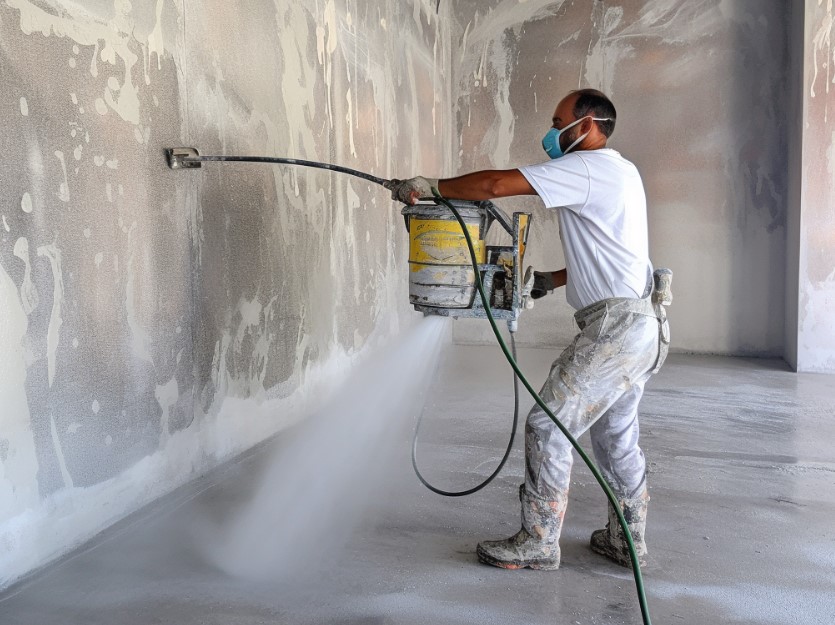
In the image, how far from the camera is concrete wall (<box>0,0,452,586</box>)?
1.88 meters

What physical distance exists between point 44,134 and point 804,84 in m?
4.99

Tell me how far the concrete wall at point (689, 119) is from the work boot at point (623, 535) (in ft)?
13.4

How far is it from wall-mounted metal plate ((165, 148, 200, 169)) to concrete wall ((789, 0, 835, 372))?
438cm

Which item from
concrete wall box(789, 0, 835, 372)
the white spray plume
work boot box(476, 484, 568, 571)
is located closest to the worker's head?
work boot box(476, 484, 568, 571)

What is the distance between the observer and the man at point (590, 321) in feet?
6.54

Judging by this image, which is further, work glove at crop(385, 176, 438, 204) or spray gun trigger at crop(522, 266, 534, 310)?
spray gun trigger at crop(522, 266, 534, 310)

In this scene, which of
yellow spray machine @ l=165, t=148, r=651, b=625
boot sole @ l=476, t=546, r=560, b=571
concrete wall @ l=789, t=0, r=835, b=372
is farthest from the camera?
concrete wall @ l=789, t=0, r=835, b=372

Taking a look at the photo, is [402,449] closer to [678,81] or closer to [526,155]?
[526,155]

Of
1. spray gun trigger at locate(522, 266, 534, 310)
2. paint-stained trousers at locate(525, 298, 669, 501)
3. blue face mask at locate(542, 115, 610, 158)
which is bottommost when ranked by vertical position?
paint-stained trousers at locate(525, 298, 669, 501)

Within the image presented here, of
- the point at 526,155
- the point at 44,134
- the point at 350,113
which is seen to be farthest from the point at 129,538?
the point at 526,155

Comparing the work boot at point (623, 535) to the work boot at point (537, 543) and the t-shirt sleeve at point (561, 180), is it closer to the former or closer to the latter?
the work boot at point (537, 543)

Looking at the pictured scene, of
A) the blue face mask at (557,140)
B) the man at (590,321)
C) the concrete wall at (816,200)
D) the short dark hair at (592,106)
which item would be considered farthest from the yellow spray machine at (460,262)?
the concrete wall at (816,200)

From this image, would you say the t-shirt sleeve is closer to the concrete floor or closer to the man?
the man

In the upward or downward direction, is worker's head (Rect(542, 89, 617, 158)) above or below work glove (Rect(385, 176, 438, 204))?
above
